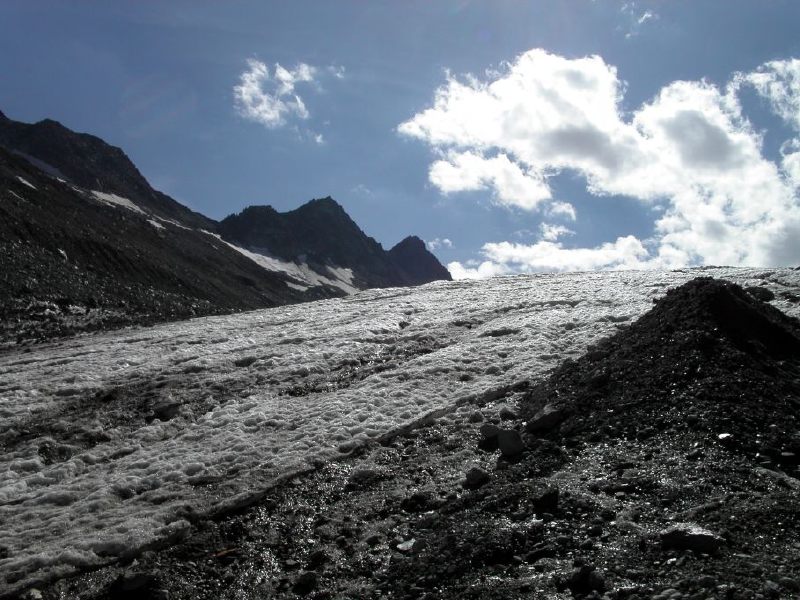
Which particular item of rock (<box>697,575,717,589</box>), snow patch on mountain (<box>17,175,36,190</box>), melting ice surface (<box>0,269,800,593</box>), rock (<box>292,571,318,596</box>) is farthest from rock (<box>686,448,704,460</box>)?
snow patch on mountain (<box>17,175,36,190</box>)

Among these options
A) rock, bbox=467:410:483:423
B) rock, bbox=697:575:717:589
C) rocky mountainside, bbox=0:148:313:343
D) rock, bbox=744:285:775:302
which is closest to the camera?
rock, bbox=697:575:717:589

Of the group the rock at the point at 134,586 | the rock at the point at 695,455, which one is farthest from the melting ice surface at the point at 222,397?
the rock at the point at 695,455

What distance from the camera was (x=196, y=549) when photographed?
41.9 ft

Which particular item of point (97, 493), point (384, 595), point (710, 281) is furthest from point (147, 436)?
point (710, 281)

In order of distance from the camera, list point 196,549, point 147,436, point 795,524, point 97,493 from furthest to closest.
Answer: point 147,436 → point 97,493 → point 196,549 → point 795,524

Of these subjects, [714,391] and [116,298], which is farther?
[116,298]

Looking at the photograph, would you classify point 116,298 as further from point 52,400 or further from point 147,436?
point 147,436

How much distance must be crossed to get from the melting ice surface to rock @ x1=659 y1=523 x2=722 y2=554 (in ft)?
33.3

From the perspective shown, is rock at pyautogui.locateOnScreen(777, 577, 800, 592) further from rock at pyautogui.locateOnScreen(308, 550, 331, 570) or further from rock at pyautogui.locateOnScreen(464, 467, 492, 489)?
rock at pyautogui.locateOnScreen(308, 550, 331, 570)

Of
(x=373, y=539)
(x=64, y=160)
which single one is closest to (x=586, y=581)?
(x=373, y=539)

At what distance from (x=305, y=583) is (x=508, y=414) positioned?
917 centimetres

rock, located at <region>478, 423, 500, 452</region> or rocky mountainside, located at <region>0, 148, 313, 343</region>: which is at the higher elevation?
rocky mountainside, located at <region>0, 148, 313, 343</region>

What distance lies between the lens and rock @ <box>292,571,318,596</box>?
10.8 meters

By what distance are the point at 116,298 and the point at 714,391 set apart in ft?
224
